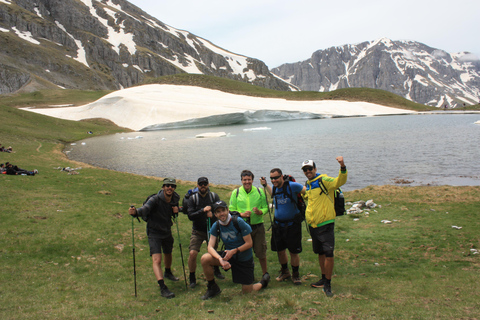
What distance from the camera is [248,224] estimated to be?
737 cm

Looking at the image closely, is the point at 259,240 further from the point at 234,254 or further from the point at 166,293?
the point at 166,293

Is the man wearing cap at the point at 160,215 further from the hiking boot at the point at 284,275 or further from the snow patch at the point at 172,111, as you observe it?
the snow patch at the point at 172,111

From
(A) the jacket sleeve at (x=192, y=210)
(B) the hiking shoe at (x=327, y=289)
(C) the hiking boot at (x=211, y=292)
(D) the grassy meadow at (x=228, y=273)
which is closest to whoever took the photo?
(D) the grassy meadow at (x=228, y=273)

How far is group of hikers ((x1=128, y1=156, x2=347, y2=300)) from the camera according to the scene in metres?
7.00

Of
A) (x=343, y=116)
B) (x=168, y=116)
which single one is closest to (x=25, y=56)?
(x=168, y=116)

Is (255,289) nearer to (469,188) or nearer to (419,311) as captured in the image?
(419,311)

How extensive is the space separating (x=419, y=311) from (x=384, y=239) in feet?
17.7

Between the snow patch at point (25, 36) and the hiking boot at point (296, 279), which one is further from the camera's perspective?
the snow patch at point (25, 36)

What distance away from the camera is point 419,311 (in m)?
5.72

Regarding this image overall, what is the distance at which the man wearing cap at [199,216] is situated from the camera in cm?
792

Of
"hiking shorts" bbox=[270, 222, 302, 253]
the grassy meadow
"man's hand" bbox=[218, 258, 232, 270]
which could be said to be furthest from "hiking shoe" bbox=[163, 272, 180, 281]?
"hiking shorts" bbox=[270, 222, 302, 253]

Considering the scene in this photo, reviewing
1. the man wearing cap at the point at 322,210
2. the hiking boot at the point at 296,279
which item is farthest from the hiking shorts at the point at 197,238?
the man wearing cap at the point at 322,210

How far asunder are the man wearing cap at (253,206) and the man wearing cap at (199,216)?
0.63 m

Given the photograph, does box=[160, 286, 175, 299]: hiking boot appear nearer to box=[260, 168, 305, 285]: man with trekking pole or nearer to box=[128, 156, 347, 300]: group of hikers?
box=[128, 156, 347, 300]: group of hikers
